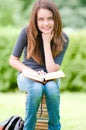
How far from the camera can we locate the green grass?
698 cm

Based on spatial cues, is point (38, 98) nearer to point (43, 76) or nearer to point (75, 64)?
point (43, 76)

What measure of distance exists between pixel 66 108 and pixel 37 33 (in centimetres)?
325

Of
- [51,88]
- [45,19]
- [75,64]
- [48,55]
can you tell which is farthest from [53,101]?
[75,64]

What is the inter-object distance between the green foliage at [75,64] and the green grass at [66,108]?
0.24m

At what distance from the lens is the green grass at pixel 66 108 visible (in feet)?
22.9

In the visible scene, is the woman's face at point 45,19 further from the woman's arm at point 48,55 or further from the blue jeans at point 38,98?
the blue jeans at point 38,98

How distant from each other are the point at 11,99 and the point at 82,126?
2.50 metres

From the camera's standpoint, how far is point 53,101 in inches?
191

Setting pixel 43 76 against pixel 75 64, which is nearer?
pixel 43 76

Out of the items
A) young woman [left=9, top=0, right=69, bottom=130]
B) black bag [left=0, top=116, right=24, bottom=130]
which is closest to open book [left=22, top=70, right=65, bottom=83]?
young woman [left=9, top=0, right=69, bottom=130]

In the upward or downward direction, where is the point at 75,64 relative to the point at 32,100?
upward

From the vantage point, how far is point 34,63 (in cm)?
510

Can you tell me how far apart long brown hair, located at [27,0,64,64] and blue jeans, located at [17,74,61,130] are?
25 centimetres

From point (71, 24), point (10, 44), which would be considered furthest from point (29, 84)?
point (71, 24)
